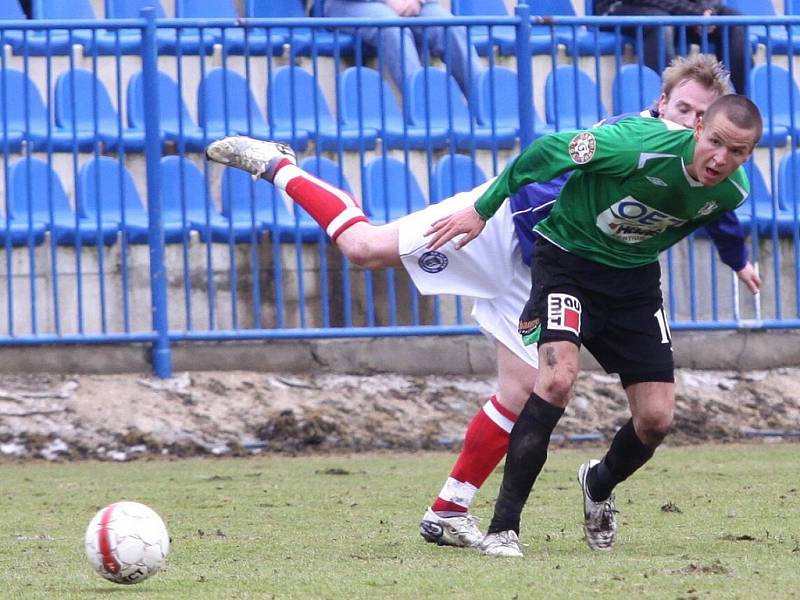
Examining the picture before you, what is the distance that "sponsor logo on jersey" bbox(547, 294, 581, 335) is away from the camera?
5.38 meters

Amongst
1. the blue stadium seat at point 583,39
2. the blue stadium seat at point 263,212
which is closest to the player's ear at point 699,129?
the blue stadium seat at point 263,212

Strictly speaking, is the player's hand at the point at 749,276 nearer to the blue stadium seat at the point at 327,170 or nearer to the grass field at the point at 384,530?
the grass field at the point at 384,530

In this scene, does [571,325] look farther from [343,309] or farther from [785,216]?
[785,216]

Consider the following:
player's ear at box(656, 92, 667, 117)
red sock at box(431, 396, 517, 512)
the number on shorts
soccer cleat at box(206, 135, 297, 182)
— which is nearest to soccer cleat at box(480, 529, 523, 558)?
red sock at box(431, 396, 517, 512)

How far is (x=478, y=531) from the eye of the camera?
595cm

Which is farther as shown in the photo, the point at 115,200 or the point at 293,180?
the point at 115,200

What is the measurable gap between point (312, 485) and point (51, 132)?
325cm

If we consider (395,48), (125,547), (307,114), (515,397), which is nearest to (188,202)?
(307,114)

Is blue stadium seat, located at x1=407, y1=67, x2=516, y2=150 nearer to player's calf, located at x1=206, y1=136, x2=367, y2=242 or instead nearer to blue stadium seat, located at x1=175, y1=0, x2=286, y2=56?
blue stadium seat, located at x1=175, y1=0, x2=286, y2=56

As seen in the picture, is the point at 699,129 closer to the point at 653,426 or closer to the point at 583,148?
the point at 583,148

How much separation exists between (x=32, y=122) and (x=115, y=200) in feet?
2.36

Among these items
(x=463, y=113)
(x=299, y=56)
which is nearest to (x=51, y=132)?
(x=299, y=56)

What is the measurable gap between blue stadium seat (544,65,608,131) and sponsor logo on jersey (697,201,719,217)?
16.4 ft

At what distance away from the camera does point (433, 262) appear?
6.26 meters
